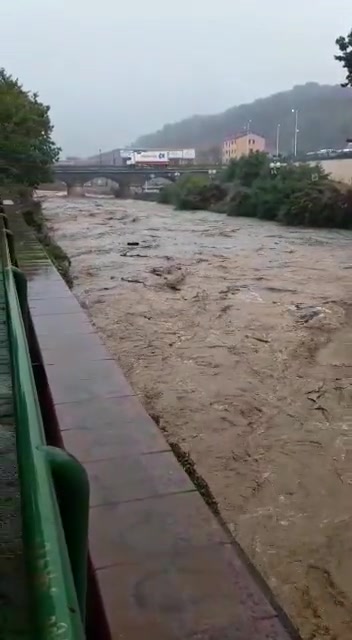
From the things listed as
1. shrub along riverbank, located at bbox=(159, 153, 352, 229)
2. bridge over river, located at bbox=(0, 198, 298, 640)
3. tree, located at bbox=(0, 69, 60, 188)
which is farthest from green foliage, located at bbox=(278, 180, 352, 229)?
bridge over river, located at bbox=(0, 198, 298, 640)

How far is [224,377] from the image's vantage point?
25.3 feet

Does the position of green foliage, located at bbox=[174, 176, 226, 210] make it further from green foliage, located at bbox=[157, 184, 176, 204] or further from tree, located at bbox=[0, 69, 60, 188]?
tree, located at bbox=[0, 69, 60, 188]

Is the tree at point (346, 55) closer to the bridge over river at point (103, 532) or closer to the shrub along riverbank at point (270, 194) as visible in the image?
the shrub along riverbank at point (270, 194)

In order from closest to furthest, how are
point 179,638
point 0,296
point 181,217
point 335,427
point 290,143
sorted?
1. point 179,638
2. point 0,296
3. point 335,427
4. point 181,217
5. point 290,143

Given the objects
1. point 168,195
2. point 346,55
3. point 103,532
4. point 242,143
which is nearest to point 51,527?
point 103,532

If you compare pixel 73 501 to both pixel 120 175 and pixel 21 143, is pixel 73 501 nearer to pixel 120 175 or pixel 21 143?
pixel 21 143

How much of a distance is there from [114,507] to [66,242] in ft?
61.9

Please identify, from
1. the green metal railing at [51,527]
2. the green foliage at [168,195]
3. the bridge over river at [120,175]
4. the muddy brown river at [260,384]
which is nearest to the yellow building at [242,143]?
the bridge over river at [120,175]

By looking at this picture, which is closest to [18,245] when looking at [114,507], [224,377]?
[224,377]

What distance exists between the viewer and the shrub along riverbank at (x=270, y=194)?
29672mm

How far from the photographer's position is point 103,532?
84.0 inches

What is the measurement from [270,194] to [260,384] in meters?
26.7

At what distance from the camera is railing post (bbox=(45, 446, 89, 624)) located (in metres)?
1.11

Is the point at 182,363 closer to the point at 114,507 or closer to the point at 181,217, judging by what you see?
the point at 114,507
